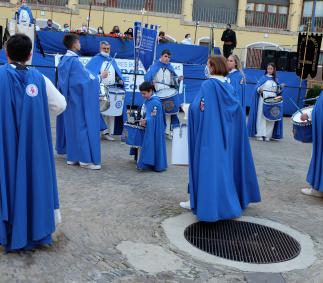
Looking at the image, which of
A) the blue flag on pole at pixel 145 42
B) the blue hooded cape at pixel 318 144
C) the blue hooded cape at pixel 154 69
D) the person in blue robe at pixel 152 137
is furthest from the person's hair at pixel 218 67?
the blue flag on pole at pixel 145 42

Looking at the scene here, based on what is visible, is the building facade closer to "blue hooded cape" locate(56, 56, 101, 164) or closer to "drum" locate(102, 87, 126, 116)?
"drum" locate(102, 87, 126, 116)

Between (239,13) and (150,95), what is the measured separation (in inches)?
1067

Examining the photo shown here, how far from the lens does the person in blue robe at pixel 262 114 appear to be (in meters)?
11.9

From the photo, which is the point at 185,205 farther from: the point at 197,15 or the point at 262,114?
the point at 197,15

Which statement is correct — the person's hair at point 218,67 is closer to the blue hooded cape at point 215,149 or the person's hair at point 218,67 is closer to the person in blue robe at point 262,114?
the blue hooded cape at point 215,149

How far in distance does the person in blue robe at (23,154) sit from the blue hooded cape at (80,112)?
3.33 metres

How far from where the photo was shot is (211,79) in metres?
5.28

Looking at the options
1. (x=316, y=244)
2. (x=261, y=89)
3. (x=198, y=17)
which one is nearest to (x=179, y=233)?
(x=316, y=244)

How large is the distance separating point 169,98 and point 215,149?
519 cm

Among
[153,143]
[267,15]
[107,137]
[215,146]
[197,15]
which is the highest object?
[267,15]

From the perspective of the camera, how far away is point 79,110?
293 inches

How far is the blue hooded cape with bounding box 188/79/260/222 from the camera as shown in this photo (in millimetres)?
5125

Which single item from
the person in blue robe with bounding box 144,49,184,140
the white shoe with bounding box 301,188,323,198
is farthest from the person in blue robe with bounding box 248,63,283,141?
the white shoe with bounding box 301,188,323,198

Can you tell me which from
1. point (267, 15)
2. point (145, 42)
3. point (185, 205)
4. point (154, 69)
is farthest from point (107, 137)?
point (267, 15)
